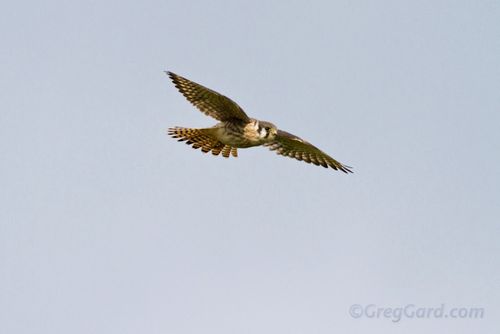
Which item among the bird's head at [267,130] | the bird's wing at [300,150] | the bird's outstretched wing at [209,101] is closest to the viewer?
the bird's outstretched wing at [209,101]

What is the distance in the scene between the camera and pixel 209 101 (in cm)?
1786

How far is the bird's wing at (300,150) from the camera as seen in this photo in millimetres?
19203

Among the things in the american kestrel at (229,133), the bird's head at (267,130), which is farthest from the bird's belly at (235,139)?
the bird's head at (267,130)

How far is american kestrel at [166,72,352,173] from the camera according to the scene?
17.8 m

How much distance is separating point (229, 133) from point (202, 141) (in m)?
1.34

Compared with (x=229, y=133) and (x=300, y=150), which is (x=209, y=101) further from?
(x=300, y=150)

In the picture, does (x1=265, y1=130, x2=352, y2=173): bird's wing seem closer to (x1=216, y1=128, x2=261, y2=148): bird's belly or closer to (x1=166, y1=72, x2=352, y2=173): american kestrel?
(x1=166, y1=72, x2=352, y2=173): american kestrel

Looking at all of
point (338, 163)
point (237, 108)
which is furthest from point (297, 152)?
point (237, 108)

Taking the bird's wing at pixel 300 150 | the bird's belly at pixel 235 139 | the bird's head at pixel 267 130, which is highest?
the bird's wing at pixel 300 150

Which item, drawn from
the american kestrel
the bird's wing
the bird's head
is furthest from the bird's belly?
the bird's wing

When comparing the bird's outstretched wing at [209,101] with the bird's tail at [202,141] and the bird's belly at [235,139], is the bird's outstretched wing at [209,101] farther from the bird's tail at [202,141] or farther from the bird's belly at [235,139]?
the bird's tail at [202,141]

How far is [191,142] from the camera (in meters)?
19.5

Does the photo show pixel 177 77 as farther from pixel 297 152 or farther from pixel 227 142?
pixel 297 152

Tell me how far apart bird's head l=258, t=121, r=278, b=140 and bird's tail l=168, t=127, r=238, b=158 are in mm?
1308
